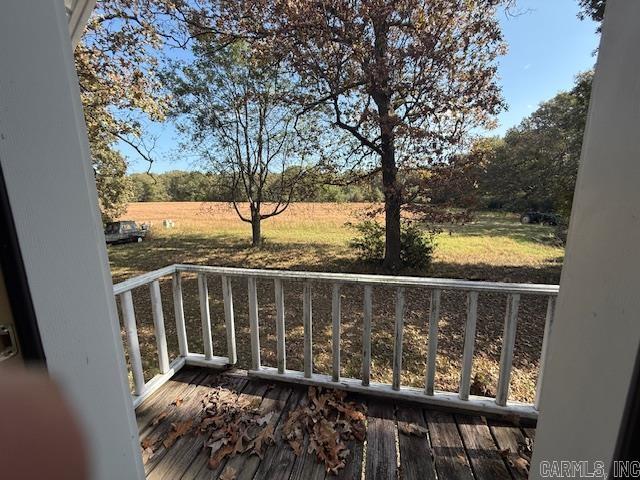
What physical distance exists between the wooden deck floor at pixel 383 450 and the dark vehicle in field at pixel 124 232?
647 cm

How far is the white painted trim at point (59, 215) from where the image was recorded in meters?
0.47

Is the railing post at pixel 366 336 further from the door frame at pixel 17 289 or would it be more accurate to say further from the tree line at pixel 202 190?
the tree line at pixel 202 190

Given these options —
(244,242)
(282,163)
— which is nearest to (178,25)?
(282,163)

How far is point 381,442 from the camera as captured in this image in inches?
62.9

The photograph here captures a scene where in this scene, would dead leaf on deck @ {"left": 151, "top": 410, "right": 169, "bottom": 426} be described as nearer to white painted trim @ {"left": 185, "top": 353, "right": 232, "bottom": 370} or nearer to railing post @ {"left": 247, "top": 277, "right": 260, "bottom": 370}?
white painted trim @ {"left": 185, "top": 353, "right": 232, "bottom": 370}

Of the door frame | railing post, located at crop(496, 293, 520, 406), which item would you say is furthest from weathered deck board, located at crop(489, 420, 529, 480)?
the door frame

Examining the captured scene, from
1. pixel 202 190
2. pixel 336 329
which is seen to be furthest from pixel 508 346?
pixel 202 190

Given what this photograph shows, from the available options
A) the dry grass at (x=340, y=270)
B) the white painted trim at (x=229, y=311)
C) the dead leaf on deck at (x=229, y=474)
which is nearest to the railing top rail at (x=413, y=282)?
the white painted trim at (x=229, y=311)

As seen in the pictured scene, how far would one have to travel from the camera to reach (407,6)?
3312 millimetres

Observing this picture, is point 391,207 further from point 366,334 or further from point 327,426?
point 327,426

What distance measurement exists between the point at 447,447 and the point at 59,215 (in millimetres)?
2025

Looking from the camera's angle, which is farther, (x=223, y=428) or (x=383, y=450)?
(x=223, y=428)

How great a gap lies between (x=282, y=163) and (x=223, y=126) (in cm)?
135

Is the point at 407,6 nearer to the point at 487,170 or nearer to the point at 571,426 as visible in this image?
the point at 487,170
